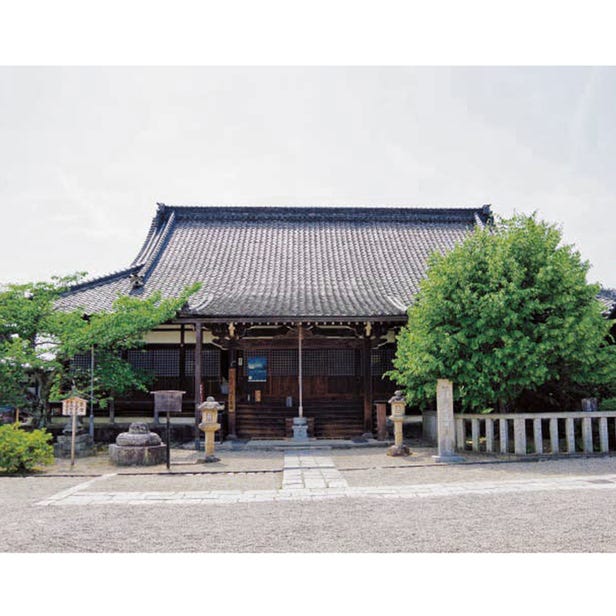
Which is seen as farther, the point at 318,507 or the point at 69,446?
the point at 69,446

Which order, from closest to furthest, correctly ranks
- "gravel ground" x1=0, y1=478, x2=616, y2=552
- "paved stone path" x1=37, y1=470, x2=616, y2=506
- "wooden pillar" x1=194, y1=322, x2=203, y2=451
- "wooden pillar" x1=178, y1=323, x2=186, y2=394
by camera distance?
"gravel ground" x1=0, y1=478, x2=616, y2=552 → "paved stone path" x1=37, y1=470, x2=616, y2=506 → "wooden pillar" x1=194, y1=322, x2=203, y2=451 → "wooden pillar" x1=178, y1=323, x2=186, y2=394

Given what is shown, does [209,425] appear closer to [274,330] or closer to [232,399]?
[232,399]

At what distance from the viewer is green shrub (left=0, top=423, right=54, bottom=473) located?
390 inches

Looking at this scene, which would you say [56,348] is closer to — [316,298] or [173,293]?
[173,293]

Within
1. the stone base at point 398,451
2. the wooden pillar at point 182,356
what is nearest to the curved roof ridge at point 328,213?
the wooden pillar at point 182,356

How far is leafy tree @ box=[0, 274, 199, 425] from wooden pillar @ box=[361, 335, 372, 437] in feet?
17.5

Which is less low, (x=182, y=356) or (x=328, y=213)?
(x=328, y=213)

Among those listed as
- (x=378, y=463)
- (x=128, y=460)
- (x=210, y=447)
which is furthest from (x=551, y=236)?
(x=128, y=460)

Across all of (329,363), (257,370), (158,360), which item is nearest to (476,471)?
(329,363)

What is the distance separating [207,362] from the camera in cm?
1597

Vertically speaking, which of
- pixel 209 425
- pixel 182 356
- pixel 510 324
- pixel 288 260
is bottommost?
pixel 209 425

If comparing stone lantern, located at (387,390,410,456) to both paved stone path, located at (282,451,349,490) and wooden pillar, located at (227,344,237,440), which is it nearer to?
paved stone path, located at (282,451,349,490)

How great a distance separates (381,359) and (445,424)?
17.1ft

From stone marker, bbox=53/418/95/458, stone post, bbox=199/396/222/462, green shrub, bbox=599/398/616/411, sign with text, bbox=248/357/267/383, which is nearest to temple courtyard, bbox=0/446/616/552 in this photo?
stone post, bbox=199/396/222/462
